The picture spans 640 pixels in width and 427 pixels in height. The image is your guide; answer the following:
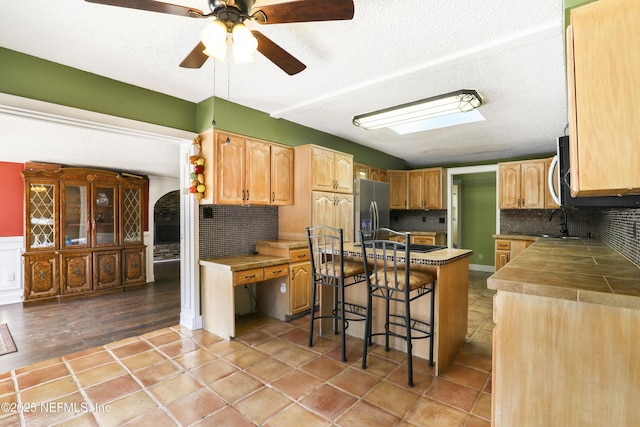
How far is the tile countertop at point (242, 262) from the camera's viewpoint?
303 cm

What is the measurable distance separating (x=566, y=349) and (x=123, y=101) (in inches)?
145

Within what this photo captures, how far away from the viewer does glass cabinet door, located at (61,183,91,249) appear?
4.85m

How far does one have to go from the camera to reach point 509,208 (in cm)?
539

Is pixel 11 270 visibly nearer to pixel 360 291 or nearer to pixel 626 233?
pixel 360 291

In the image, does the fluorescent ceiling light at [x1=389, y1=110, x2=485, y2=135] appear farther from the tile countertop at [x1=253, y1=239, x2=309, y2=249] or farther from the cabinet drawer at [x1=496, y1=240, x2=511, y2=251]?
the cabinet drawer at [x1=496, y1=240, x2=511, y2=251]

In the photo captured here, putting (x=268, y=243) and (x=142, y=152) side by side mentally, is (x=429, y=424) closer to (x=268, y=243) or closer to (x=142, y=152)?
Result: (x=268, y=243)

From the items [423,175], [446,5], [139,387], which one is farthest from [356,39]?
[423,175]

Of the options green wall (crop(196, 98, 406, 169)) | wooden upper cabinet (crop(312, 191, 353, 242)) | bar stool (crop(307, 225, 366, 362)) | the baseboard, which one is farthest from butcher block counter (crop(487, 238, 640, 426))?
the baseboard

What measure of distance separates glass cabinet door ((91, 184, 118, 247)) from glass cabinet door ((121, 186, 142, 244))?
0.44ft

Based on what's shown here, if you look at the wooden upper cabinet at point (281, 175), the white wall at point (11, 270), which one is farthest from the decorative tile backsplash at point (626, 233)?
the white wall at point (11, 270)

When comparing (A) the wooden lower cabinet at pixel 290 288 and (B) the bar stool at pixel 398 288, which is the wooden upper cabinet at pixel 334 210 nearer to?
(A) the wooden lower cabinet at pixel 290 288

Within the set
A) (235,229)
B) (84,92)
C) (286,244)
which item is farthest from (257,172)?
(84,92)

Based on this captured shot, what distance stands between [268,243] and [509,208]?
4.40 m

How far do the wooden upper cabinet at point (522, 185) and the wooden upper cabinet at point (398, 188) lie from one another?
67.9 inches
